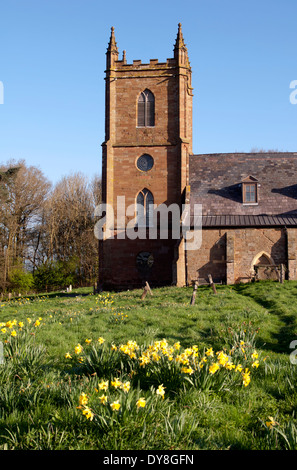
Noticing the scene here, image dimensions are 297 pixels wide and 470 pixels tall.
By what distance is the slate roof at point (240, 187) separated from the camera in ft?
90.3

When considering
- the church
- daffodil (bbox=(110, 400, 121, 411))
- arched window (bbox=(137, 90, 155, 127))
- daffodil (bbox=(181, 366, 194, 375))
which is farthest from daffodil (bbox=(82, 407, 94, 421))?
arched window (bbox=(137, 90, 155, 127))

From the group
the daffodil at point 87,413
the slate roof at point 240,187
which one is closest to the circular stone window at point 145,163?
the slate roof at point 240,187

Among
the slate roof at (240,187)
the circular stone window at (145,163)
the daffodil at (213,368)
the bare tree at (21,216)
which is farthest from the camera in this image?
the bare tree at (21,216)

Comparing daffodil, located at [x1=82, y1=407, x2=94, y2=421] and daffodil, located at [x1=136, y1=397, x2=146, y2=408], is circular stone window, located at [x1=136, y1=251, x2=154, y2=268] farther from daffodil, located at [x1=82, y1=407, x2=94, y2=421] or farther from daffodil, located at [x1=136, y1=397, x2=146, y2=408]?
daffodil, located at [x1=82, y1=407, x2=94, y2=421]

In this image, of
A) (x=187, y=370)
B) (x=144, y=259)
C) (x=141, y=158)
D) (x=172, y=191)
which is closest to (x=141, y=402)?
(x=187, y=370)

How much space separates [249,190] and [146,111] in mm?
9605

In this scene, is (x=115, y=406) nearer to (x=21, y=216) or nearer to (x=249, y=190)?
(x=249, y=190)

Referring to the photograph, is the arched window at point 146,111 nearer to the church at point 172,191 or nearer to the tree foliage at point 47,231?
the church at point 172,191

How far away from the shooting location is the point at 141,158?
31.5 metres

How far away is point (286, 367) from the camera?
24.5 feet

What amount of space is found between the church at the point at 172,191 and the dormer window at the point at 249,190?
64 millimetres

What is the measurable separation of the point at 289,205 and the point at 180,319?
18.1 m

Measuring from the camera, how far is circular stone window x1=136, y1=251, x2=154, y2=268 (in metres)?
30.5

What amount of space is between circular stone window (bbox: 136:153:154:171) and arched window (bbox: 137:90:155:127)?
2.36 metres
